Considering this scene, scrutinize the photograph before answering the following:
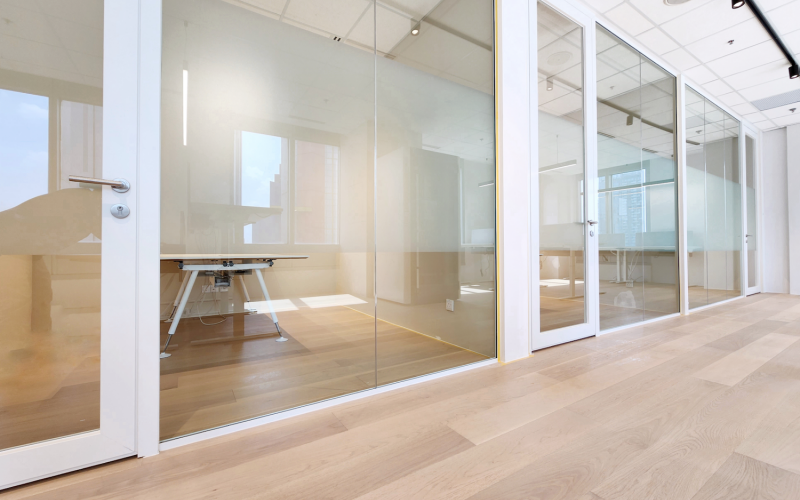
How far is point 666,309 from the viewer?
12.6 ft

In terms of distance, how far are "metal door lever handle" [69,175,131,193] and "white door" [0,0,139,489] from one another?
20 millimetres

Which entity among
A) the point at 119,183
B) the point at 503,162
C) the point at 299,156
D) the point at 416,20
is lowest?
the point at 119,183

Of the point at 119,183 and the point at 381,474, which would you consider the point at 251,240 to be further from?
the point at 381,474

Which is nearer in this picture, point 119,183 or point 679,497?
point 679,497

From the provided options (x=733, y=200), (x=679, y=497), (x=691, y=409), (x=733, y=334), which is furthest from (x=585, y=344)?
(x=733, y=200)

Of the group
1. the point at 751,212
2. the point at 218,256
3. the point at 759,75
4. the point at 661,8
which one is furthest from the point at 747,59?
the point at 218,256

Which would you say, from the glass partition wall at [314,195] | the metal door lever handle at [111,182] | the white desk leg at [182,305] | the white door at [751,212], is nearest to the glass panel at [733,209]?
the white door at [751,212]

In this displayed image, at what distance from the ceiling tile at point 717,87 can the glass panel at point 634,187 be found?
1.06m

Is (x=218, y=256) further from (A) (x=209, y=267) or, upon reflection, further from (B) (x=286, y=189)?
(B) (x=286, y=189)

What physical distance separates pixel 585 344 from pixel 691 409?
1.15 meters

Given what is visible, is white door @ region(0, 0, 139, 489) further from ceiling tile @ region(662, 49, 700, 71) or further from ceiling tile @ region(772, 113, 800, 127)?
ceiling tile @ region(772, 113, 800, 127)

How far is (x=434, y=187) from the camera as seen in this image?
2.24m

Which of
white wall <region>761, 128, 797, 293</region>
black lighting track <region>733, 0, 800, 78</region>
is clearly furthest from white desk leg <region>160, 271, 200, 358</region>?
white wall <region>761, 128, 797, 293</region>

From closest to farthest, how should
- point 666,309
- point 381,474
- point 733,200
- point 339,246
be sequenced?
1. point 381,474
2. point 339,246
3. point 666,309
4. point 733,200
